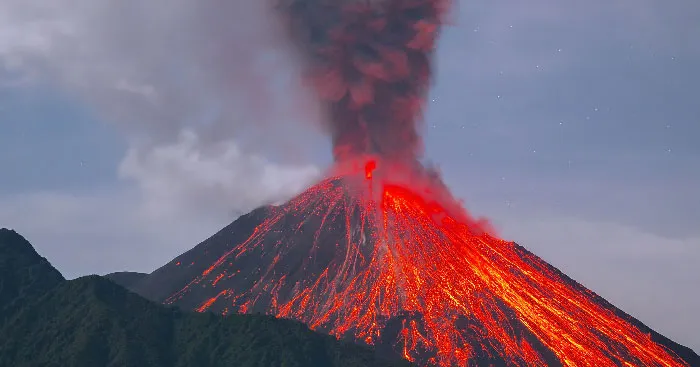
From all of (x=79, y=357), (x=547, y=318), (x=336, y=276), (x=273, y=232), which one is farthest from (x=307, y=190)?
(x=79, y=357)

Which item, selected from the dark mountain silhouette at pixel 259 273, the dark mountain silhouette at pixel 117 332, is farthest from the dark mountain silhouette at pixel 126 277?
the dark mountain silhouette at pixel 117 332

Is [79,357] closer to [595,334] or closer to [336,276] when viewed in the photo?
[336,276]

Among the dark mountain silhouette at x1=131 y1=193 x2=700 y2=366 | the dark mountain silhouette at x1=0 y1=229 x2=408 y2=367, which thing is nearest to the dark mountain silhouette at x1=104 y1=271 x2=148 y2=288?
the dark mountain silhouette at x1=131 y1=193 x2=700 y2=366

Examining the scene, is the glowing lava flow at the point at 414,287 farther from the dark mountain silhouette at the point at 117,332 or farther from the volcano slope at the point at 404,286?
the dark mountain silhouette at the point at 117,332

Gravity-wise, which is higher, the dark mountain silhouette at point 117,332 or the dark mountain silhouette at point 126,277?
the dark mountain silhouette at point 126,277

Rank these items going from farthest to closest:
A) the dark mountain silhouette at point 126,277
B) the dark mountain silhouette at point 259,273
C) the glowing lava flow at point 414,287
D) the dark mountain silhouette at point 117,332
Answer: the dark mountain silhouette at point 126,277 → the dark mountain silhouette at point 259,273 → the glowing lava flow at point 414,287 → the dark mountain silhouette at point 117,332

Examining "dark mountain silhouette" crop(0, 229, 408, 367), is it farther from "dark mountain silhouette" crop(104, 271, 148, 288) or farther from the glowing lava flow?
"dark mountain silhouette" crop(104, 271, 148, 288)

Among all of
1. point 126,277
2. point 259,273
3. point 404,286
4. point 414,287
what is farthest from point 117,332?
point 126,277
